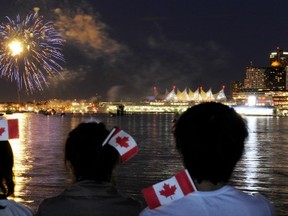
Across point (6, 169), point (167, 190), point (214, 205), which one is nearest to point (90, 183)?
point (6, 169)

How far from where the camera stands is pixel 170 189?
191 centimetres

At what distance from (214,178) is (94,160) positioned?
781 millimetres

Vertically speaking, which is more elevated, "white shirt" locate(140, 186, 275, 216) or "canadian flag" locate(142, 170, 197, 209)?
"canadian flag" locate(142, 170, 197, 209)

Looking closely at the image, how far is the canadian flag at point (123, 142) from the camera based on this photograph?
7.76 feet

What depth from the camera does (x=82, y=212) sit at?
7.93 ft

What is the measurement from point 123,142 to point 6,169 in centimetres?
59

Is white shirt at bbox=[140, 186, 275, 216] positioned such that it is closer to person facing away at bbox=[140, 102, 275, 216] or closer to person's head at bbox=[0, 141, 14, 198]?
person facing away at bbox=[140, 102, 275, 216]

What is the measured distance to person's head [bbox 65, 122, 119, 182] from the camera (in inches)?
100

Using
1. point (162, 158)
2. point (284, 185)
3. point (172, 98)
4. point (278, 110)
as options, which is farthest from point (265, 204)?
point (172, 98)

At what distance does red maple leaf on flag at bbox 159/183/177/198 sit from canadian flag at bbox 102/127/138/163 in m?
0.48

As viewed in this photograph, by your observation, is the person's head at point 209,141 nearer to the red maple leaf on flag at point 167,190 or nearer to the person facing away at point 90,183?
the red maple leaf on flag at point 167,190

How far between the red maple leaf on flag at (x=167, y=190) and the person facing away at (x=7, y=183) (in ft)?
2.70

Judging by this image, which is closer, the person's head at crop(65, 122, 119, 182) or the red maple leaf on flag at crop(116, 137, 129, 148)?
the red maple leaf on flag at crop(116, 137, 129, 148)

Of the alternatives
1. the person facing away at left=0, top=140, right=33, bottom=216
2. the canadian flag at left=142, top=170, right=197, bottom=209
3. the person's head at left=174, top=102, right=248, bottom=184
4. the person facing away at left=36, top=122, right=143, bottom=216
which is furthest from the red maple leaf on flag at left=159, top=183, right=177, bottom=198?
the person facing away at left=0, top=140, right=33, bottom=216
